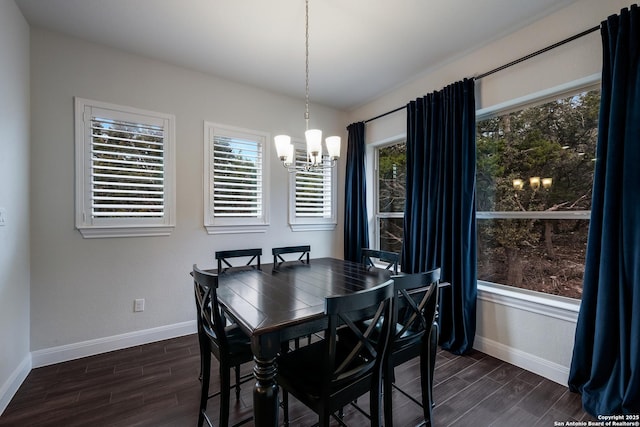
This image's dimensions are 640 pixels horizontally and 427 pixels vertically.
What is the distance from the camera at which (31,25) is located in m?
2.35

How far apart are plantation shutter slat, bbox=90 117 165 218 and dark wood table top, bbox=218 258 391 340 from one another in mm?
1222

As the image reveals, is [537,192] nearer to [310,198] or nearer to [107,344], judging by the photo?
[310,198]

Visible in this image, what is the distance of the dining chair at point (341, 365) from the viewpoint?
1235 millimetres

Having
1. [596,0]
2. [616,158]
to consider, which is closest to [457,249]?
[616,158]

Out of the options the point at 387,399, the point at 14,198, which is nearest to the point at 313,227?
the point at 387,399

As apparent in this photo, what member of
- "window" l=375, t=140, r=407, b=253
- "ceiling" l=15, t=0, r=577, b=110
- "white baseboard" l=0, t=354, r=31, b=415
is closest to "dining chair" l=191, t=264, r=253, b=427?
"white baseboard" l=0, t=354, r=31, b=415

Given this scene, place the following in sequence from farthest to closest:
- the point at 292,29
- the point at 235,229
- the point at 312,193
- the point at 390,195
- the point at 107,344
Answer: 1. the point at 312,193
2. the point at 390,195
3. the point at 235,229
4. the point at 107,344
5. the point at 292,29

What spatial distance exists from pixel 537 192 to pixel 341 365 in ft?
7.58

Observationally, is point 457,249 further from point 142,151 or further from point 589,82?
point 142,151

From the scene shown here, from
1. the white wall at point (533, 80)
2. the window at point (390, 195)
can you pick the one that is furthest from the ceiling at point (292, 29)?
the window at point (390, 195)

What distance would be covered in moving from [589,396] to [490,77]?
2604 millimetres

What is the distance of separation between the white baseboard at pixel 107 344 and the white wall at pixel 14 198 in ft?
0.38

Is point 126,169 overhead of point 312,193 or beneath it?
overhead

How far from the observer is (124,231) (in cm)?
271
